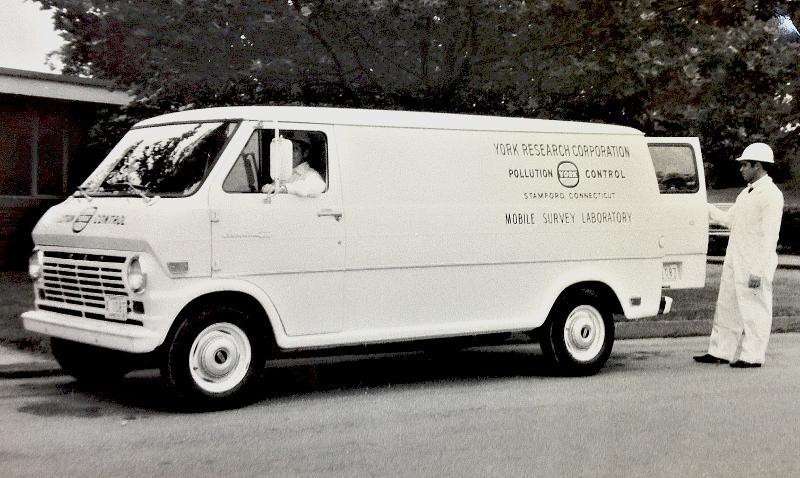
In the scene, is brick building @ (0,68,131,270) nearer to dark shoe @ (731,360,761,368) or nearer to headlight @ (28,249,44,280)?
headlight @ (28,249,44,280)

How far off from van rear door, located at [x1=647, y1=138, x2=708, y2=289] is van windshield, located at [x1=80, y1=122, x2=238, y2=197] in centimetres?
462

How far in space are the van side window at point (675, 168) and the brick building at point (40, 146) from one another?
433 inches

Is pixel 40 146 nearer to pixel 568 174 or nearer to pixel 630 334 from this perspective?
pixel 630 334

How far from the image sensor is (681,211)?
461 inches

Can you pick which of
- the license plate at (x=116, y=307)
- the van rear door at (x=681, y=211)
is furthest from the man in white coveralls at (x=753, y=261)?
the license plate at (x=116, y=307)

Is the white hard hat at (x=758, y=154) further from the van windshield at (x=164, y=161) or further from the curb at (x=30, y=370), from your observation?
the curb at (x=30, y=370)

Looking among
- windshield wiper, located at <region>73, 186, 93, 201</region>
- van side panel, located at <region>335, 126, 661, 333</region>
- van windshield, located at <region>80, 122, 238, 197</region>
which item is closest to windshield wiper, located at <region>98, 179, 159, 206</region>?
van windshield, located at <region>80, 122, 238, 197</region>

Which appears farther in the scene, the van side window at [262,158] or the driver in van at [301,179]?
the driver in van at [301,179]

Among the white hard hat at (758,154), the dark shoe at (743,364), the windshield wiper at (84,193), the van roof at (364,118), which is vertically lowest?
the dark shoe at (743,364)

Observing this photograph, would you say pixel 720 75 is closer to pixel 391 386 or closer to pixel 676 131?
pixel 676 131

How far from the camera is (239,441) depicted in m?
7.37

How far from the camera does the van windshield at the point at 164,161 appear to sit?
8.55m

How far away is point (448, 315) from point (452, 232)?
696 mm

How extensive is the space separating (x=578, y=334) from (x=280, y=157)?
363cm
